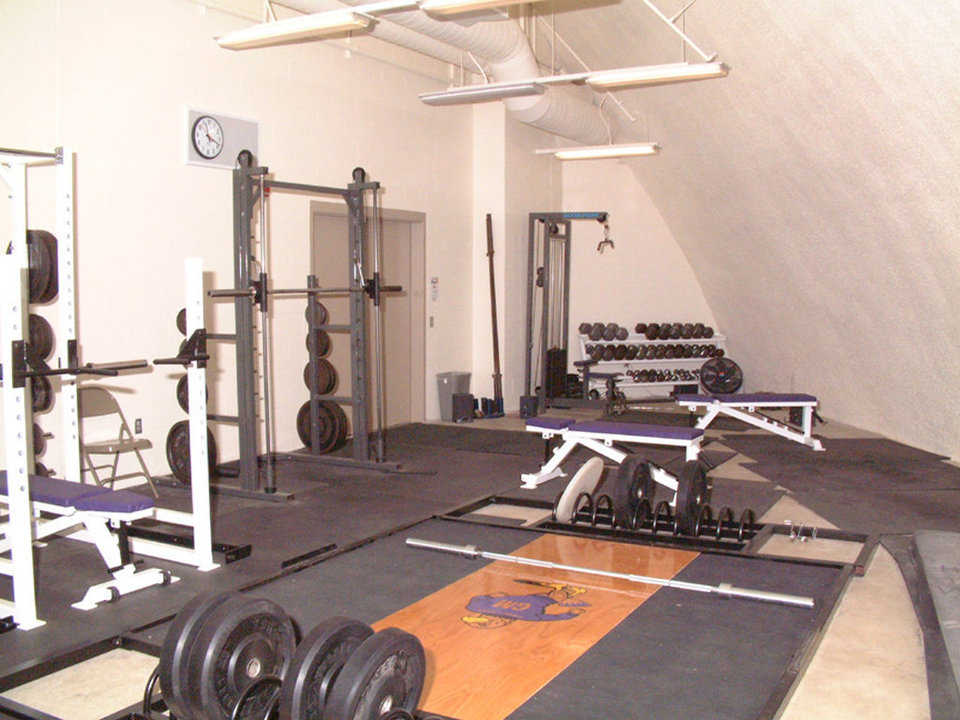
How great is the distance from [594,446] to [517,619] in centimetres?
221

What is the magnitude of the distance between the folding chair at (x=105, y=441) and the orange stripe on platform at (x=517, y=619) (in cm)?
228

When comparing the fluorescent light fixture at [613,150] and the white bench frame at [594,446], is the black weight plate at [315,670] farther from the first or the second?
the fluorescent light fixture at [613,150]

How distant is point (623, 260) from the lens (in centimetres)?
980

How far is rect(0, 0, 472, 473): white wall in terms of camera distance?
4.79 metres

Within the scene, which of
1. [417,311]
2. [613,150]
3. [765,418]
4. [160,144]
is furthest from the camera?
[417,311]

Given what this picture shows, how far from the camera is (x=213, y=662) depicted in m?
2.16

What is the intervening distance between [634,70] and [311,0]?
80.0 inches

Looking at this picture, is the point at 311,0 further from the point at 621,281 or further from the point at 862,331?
the point at 621,281

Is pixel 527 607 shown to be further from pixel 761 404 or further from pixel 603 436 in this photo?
pixel 761 404

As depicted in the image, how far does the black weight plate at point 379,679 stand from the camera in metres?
1.95

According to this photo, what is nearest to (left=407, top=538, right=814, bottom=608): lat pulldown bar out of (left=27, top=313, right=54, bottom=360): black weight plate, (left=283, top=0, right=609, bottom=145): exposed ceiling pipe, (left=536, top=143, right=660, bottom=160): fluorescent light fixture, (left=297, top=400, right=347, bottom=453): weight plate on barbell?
(left=27, top=313, right=54, bottom=360): black weight plate

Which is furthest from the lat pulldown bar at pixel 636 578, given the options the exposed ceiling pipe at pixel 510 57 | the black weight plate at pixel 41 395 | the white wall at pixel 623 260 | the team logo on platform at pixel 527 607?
the white wall at pixel 623 260

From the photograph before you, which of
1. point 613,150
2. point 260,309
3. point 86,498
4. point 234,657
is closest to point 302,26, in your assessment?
point 260,309

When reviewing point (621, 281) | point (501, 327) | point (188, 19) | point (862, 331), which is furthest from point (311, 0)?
point (621, 281)
